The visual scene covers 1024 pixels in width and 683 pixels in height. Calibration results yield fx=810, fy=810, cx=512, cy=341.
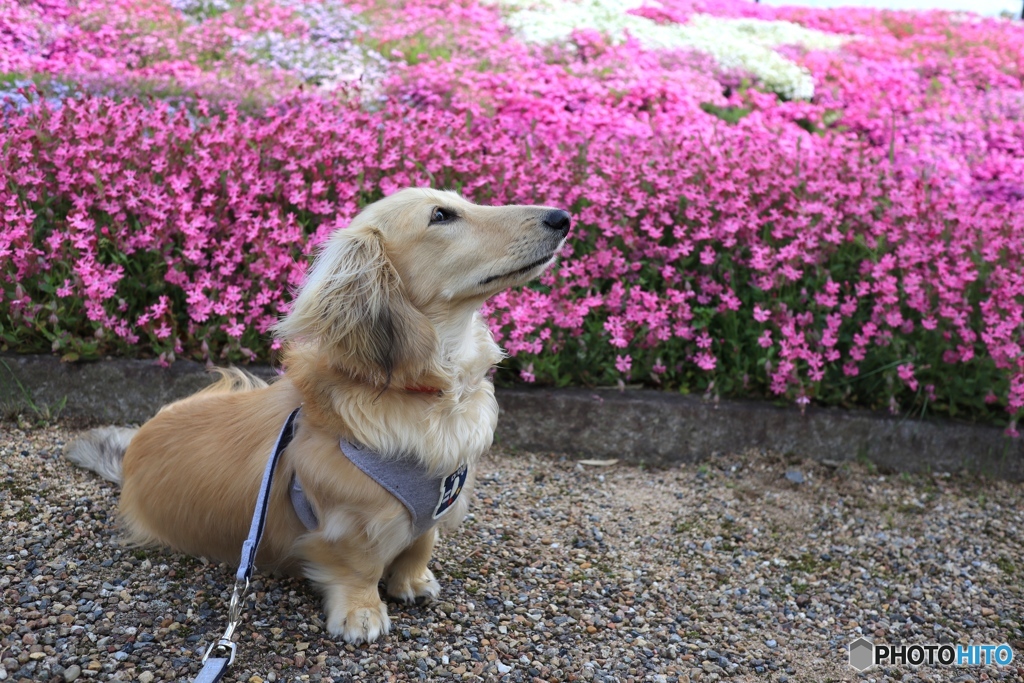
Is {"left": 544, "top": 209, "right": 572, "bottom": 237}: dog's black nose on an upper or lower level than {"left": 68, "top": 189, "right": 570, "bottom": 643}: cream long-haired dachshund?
upper

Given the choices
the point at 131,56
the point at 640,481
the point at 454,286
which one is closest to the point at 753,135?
the point at 640,481

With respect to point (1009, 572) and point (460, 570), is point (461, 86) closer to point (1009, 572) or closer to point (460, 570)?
point (460, 570)

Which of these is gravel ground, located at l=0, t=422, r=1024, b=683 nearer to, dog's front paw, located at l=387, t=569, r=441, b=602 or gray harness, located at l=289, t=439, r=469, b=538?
dog's front paw, located at l=387, t=569, r=441, b=602

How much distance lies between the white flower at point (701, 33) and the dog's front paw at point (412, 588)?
767cm

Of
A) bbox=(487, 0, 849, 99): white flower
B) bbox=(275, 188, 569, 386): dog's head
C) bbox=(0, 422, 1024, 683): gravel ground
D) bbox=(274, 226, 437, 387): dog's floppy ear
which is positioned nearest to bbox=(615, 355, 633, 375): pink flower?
bbox=(0, 422, 1024, 683): gravel ground

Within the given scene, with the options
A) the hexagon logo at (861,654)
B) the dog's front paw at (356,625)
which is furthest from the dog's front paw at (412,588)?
the hexagon logo at (861,654)

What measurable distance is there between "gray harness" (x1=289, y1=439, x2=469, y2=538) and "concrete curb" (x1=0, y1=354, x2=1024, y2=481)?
57.9 inches

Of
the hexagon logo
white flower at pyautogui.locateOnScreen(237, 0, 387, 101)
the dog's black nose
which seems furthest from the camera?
white flower at pyautogui.locateOnScreen(237, 0, 387, 101)

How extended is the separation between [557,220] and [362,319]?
26.5 inches

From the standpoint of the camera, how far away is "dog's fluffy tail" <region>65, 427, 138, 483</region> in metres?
3.31

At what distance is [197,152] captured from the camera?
4414 millimetres

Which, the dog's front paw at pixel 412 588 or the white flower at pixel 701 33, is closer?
the dog's front paw at pixel 412 588

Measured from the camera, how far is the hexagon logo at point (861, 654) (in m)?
2.76

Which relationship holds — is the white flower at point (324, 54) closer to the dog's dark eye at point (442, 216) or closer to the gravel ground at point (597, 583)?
the gravel ground at point (597, 583)
